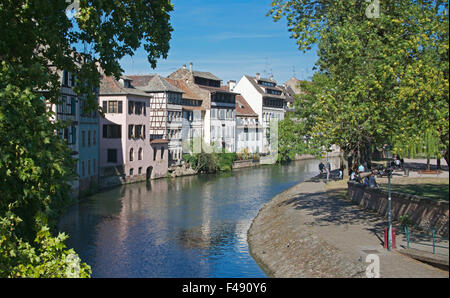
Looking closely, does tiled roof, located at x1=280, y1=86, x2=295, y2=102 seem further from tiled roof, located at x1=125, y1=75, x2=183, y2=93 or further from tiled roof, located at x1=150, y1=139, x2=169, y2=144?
tiled roof, located at x1=150, y1=139, x2=169, y2=144

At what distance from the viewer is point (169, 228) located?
3597 centimetres

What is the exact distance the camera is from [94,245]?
30719 mm

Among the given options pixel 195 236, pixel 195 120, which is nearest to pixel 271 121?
pixel 195 120

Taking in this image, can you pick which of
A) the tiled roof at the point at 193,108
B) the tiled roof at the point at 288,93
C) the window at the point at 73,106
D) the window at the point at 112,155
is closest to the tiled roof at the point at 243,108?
the tiled roof at the point at 193,108

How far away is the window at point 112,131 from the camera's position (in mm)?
61219

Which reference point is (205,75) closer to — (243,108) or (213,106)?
(213,106)

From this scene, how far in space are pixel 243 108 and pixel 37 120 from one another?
86.9 meters

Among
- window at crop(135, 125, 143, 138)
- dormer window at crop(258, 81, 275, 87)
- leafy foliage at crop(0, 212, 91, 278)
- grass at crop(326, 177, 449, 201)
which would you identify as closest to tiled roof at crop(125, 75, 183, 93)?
window at crop(135, 125, 143, 138)

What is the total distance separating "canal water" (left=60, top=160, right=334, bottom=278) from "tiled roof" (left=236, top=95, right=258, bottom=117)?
116 ft

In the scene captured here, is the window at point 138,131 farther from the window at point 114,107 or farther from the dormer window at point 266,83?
the dormer window at point 266,83

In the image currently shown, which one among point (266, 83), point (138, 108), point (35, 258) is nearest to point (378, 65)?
point (35, 258)

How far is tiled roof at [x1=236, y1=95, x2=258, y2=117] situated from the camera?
96525 millimetres

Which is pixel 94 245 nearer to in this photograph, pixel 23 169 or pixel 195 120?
pixel 23 169

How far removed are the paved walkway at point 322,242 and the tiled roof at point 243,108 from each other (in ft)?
187
